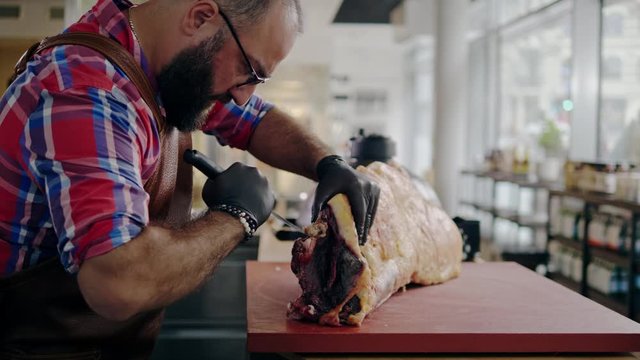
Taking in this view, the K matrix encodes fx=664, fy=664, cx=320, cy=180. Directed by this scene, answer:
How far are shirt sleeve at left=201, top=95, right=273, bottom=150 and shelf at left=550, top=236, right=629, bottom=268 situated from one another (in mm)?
3550

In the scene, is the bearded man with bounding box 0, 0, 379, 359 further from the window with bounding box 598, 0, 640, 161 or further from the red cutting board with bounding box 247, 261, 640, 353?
the window with bounding box 598, 0, 640, 161

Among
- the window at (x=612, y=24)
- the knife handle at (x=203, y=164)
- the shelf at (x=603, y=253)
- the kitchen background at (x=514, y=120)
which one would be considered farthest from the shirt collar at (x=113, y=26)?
the window at (x=612, y=24)

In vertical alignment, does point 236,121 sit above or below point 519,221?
above

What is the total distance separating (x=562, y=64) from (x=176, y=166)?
6.48 meters

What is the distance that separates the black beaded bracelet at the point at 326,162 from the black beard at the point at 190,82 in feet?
1.26

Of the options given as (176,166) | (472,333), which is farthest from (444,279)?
(176,166)

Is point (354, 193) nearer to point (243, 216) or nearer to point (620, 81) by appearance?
point (243, 216)

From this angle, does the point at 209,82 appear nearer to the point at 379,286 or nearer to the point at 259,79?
the point at 259,79

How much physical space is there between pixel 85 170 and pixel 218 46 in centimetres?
41

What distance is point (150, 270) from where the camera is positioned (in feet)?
3.70

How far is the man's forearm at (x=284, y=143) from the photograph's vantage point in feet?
6.28

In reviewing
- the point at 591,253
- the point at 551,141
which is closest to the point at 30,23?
the point at 591,253

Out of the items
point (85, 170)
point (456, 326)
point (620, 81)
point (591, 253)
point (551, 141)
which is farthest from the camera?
point (551, 141)

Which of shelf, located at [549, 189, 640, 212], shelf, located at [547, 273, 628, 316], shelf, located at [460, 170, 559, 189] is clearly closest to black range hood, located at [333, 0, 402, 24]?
shelf, located at [460, 170, 559, 189]
